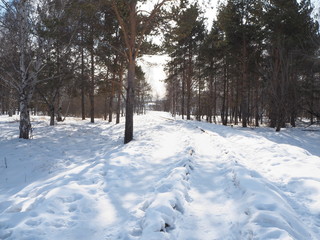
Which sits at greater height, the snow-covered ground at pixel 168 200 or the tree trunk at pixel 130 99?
the tree trunk at pixel 130 99

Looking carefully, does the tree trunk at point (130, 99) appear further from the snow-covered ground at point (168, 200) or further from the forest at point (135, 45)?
the snow-covered ground at point (168, 200)

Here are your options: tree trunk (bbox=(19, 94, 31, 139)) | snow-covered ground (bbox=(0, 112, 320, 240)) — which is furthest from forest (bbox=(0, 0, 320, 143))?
snow-covered ground (bbox=(0, 112, 320, 240))

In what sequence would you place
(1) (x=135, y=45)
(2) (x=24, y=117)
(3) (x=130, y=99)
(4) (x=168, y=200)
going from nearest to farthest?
1. (4) (x=168, y=200)
2. (3) (x=130, y=99)
3. (2) (x=24, y=117)
4. (1) (x=135, y=45)

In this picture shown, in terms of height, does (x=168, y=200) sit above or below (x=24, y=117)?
below

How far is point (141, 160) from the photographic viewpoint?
245 inches

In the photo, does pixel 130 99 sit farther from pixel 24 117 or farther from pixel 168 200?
pixel 168 200

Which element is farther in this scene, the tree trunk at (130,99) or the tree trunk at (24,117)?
the tree trunk at (24,117)

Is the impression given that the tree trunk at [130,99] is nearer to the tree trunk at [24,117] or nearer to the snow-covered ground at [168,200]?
the snow-covered ground at [168,200]

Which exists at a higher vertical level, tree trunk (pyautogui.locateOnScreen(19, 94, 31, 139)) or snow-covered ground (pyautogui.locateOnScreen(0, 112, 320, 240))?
tree trunk (pyautogui.locateOnScreen(19, 94, 31, 139))

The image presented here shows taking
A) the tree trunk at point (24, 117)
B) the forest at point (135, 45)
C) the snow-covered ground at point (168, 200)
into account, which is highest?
the forest at point (135, 45)

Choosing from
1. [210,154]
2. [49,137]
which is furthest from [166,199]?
[49,137]

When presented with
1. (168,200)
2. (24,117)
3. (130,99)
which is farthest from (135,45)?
(168,200)

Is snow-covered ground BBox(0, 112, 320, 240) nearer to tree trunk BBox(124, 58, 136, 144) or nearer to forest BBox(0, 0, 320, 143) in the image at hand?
tree trunk BBox(124, 58, 136, 144)

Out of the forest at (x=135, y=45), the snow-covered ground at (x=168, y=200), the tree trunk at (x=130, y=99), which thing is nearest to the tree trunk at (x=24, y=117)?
the forest at (x=135, y=45)
